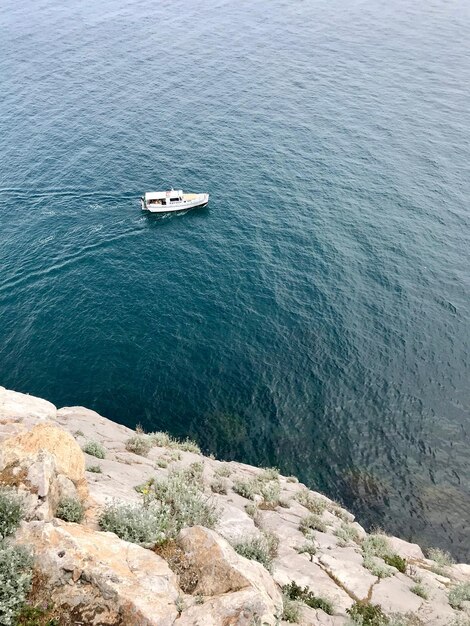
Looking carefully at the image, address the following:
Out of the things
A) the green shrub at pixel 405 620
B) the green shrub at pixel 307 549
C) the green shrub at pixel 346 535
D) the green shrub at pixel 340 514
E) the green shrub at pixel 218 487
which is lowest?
the green shrub at pixel 340 514

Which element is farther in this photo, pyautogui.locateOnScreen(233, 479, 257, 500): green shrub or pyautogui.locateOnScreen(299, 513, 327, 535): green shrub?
pyautogui.locateOnScreen(233, 479, 257, 500): green shrub

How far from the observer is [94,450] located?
28062mm

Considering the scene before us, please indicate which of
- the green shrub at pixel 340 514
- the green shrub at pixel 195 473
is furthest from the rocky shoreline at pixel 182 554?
the green shrub at pixel 340 514

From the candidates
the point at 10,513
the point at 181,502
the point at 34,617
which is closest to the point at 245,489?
the point at 181,502

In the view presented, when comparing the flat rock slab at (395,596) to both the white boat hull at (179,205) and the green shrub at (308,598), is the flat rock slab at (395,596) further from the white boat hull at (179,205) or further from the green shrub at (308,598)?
the white boat hull at (179,205)

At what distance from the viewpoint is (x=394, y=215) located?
257 ft

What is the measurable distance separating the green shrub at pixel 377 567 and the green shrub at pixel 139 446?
1493cm

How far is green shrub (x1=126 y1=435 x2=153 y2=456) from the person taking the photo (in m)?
31.8

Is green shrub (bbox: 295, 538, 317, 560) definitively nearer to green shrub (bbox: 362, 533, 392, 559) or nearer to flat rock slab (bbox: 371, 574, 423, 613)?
flat rock slab (bbox: 371, 574, 423, 613)

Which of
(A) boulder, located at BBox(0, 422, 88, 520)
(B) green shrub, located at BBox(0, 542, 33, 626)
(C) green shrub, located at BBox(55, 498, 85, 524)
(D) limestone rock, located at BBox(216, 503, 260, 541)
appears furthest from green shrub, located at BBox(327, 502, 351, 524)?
(B) green shrub, located at BBox(0, 542, 33, 626)

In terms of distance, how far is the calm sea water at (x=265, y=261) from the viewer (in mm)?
51500

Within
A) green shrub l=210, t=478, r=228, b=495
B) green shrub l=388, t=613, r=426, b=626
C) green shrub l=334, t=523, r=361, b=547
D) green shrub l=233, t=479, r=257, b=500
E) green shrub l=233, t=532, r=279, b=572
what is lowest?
green shrub l=334, t=523, r=361, b=547

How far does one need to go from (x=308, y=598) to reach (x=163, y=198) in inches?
2679

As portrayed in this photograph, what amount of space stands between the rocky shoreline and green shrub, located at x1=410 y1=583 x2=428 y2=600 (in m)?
0.06
